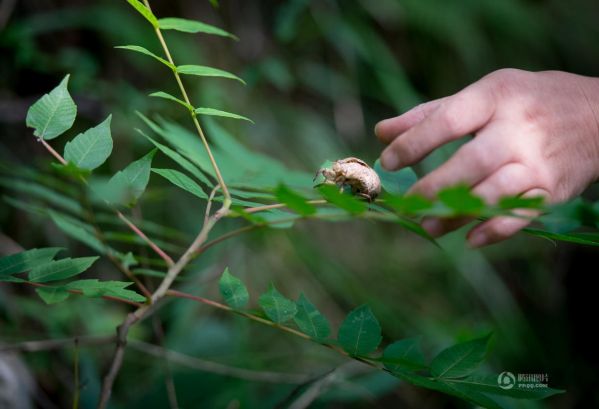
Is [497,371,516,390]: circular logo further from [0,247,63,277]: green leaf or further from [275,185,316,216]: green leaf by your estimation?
[0,247,63,277]: green leaf

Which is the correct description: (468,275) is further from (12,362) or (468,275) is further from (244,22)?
(12,362)

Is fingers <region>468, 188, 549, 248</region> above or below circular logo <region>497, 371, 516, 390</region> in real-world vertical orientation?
above

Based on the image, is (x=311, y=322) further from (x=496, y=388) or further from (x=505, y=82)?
(x=505, y=82)

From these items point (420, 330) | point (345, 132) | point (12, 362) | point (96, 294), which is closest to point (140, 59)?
point (345, 132)

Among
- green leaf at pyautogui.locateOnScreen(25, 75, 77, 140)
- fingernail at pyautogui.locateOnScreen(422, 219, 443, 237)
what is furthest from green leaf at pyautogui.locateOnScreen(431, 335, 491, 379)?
green leaf at pyautogui.locateOnScreen(25, 75, 77, 140)

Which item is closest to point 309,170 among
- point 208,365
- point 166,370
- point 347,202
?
point 208,365

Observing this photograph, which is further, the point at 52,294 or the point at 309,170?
the point at 309,170

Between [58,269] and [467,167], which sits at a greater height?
[467,167]
